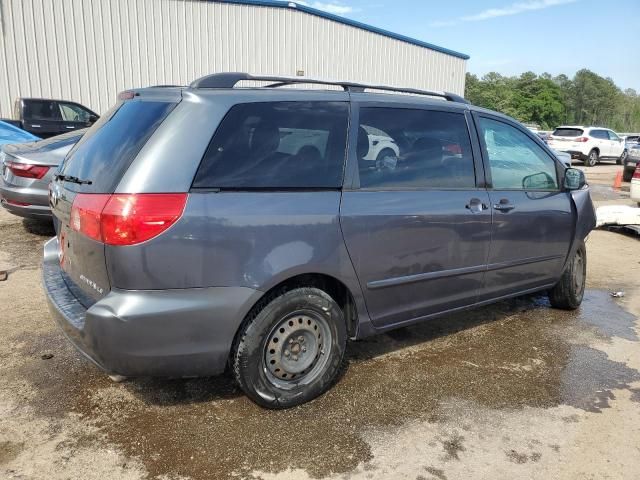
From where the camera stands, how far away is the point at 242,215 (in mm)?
2662

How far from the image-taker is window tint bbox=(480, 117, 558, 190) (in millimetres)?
3969

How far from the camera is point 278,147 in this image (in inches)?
114

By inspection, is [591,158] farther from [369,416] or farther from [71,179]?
[71,179]

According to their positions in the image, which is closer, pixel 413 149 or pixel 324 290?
pixel 324 290

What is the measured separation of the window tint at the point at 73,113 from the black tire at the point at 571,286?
1244 centimetres

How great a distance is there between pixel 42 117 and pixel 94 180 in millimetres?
12120

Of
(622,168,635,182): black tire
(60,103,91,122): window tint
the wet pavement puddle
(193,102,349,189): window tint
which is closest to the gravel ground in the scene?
the wet pavement puddle

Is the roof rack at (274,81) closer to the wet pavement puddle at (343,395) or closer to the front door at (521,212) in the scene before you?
the front door at (521,212)

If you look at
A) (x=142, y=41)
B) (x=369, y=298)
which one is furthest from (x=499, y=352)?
(x=142, y=41)

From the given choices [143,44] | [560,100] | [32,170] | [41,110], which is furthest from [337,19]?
[560,100]

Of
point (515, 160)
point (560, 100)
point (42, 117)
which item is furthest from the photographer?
point (560, 100)

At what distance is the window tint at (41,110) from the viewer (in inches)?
513

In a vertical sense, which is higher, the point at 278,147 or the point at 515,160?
the point at 278,147

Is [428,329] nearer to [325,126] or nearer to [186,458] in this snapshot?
[325,126]
